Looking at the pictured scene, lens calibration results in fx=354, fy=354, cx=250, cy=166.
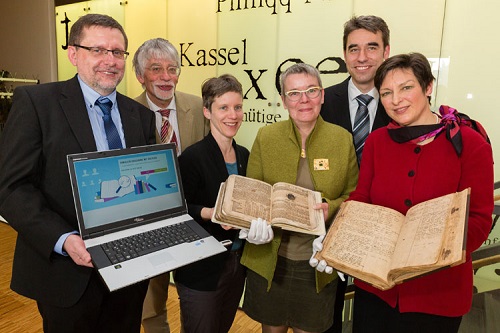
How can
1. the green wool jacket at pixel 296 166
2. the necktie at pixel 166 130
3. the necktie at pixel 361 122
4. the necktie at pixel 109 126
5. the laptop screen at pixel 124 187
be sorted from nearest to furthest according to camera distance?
the laptop screen at pixel 124 187
the necktie at pixel 109 126
the green wool jacket at pixel 296 166
the necktie at pixel 361 122
the necktie at pixel 166 130

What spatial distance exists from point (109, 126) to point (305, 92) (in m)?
0.91

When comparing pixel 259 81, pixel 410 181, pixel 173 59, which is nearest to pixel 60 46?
pixel 259 81

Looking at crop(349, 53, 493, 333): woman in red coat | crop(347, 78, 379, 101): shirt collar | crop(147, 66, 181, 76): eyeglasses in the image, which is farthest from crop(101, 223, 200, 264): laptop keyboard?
crop(347, 78, 379, 101): shirt collar

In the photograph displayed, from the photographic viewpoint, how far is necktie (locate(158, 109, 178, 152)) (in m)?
2.29

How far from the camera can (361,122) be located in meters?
2.09

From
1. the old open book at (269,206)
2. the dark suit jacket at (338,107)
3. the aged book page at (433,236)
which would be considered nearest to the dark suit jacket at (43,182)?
the old open book at (269,206)

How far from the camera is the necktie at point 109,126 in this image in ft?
4.91

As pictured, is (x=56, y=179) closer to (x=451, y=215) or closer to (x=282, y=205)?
(x=282, y=205)

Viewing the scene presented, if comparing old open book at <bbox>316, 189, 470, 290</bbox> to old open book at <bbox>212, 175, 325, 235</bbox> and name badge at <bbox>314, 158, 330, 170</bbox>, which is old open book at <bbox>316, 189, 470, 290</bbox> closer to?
old open book at <bbox>212, 175, 325, 235</bbox>

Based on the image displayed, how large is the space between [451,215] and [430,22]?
2.55m

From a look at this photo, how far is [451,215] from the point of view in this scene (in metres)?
1.12

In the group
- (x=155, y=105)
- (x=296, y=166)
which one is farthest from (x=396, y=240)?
(x=155, y=105)

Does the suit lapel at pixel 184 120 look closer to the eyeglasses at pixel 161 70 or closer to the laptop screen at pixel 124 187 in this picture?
the eyeglasses at pixel 161 70

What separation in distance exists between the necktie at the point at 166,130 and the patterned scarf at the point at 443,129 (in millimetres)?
1397
